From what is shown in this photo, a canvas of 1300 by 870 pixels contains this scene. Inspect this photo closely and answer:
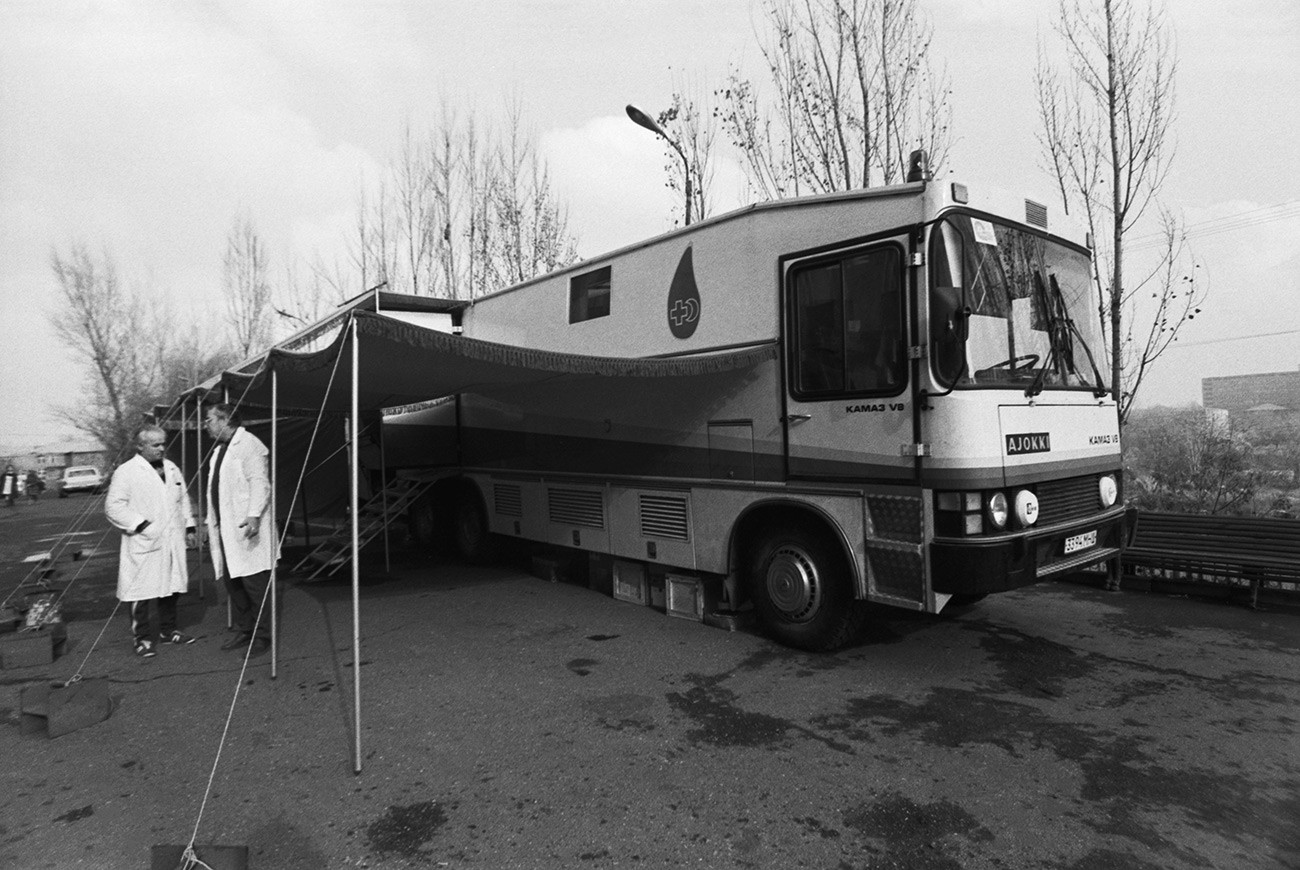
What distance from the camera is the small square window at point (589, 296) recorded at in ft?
22.6

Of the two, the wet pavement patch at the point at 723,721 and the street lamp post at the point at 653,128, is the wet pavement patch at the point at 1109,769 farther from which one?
the street lamp post at the point at 653,128

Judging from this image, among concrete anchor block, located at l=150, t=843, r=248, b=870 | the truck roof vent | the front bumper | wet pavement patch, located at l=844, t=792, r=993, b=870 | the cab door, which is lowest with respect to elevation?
wet pavement patch, located at l=844, t=792, r=993, b=870

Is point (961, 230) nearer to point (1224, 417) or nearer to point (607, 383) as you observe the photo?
point (607, 383)

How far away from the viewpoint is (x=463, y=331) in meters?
9.27

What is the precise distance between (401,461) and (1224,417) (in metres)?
11.0

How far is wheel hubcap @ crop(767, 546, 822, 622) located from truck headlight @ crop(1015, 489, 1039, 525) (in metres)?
1.35

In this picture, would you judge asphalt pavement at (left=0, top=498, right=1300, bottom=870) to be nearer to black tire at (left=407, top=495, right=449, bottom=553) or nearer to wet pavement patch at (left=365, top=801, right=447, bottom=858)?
wet pavement patch at (left=365, top=801, right=447, bottom=858)

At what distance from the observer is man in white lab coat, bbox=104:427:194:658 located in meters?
5.72

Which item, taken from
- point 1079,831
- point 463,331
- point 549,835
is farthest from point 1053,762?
point 463,331

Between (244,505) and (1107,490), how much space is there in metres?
6.23

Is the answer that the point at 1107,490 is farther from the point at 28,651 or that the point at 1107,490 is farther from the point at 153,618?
the point at 28,651

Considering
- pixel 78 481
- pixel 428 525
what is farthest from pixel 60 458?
pixel 428 525

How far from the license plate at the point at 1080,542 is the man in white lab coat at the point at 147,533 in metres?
6.57

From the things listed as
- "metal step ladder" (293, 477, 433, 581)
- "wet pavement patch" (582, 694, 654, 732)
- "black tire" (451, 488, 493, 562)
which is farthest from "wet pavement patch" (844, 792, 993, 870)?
"metal step ladder" (293, 477, 433, 581)
